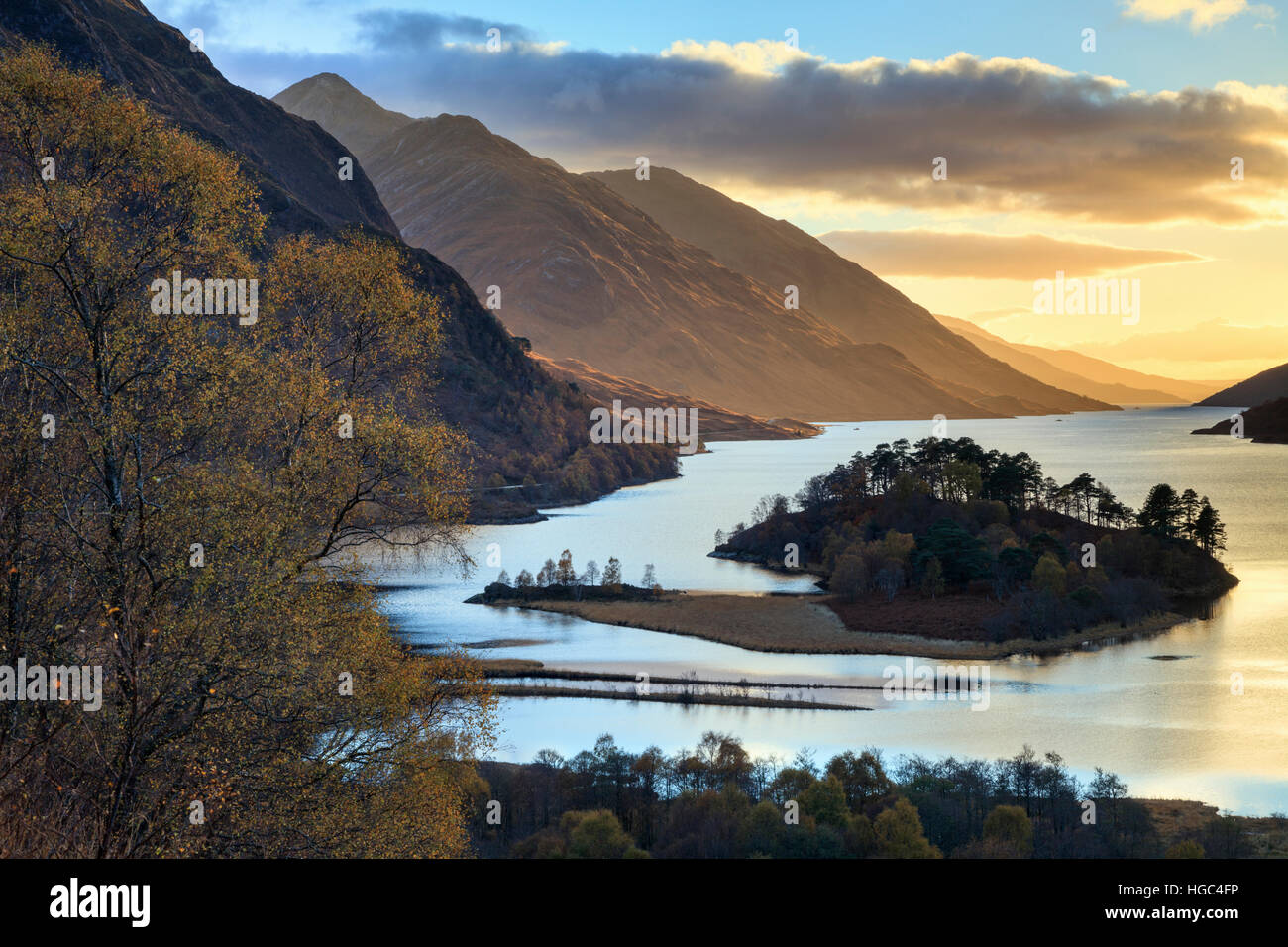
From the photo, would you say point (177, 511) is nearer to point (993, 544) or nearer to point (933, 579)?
point (933, 579)

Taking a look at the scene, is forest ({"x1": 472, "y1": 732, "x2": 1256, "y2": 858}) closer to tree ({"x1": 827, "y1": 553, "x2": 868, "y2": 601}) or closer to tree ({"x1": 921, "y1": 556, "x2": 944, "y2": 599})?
tree ({"x1": 921, "y1": 556, "x2": 944, "y2": 599})

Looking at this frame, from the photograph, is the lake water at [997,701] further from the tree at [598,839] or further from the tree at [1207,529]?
the tree at [598,839]

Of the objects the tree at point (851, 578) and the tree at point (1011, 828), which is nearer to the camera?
the tree at point (1011, 828)

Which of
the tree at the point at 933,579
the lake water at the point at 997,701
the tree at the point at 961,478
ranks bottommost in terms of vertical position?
the lake water at the point at 997,701

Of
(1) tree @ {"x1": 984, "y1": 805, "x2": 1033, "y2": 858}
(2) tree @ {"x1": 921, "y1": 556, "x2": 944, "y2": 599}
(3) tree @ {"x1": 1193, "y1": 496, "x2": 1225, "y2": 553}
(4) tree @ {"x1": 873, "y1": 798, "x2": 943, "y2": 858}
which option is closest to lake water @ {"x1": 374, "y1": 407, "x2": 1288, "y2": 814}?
(3) tree @ {"x1": 1193, "y1": 496, "x2": 1225, "y2": 553}

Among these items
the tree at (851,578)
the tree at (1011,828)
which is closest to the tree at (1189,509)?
the tree at (851,578)
